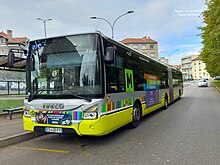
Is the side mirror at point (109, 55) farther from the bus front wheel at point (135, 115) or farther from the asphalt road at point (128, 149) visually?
the bus front wheel at point (135, 115)

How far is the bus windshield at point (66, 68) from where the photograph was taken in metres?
5.54

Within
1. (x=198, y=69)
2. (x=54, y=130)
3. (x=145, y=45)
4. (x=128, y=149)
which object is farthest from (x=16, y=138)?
(x=198, y=69)

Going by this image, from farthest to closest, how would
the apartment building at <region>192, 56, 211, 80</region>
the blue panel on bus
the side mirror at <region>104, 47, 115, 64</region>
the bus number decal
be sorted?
1. the apartment building at <region>192, 56, 211, 80</region>
2. the blue panel on bus
3. the bus number decal
4. the side mirror at <region>104, 47, 115, 64</region>

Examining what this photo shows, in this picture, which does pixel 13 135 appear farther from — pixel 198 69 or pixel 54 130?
pixel 198 69

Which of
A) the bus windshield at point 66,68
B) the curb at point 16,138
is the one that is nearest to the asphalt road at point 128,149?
the curb at point 16,138

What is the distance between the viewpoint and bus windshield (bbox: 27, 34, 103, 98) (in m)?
5.54

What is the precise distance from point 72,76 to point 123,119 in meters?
2.18

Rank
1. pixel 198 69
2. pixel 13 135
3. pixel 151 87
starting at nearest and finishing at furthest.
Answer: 1. pixel 13 135
2. pixel 151 87
3. pixel 198 69

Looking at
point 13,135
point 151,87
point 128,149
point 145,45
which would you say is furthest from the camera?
point 145,45

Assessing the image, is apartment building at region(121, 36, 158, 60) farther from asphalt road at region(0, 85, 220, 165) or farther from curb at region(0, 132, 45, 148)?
curb at region(0, 132, 45, 148)

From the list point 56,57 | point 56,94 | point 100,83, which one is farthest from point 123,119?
point 56,57

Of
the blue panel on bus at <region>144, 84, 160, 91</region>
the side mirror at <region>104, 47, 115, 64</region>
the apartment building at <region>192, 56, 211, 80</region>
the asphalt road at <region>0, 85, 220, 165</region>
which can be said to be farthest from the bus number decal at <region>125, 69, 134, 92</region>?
the apartment building at <region>192, 56, 211, 80</region>

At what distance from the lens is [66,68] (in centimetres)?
575

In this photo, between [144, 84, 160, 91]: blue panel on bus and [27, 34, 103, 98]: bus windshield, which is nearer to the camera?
[27, 34, 103, 98]: bus windshield
